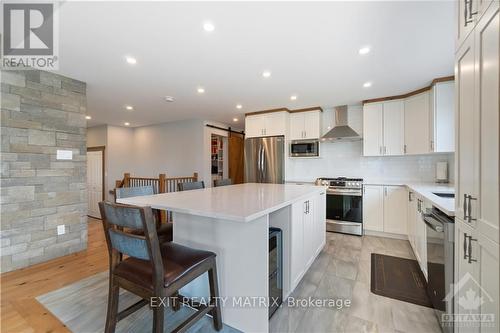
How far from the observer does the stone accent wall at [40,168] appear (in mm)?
2517

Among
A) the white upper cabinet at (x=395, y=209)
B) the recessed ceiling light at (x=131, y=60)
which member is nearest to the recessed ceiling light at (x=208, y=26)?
the recessed ceiling light at (x=131, y=60)

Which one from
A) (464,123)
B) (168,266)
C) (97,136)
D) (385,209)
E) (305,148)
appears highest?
(97,136)

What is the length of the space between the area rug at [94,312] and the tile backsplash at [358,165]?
3.37 m

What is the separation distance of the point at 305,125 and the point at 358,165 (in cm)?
133

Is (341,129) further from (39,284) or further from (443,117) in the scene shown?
(39,284)

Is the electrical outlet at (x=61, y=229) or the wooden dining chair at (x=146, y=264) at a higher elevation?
the wooden dining chair at (x=146, y=264)

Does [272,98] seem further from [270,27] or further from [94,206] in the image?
[94,206]

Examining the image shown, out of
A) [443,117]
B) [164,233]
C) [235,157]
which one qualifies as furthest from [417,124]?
[235,157]

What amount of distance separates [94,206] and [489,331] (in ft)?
23.5

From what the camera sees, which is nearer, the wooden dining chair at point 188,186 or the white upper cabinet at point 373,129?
the wooden dining chair at point 188,186

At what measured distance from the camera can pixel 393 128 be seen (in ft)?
12.5

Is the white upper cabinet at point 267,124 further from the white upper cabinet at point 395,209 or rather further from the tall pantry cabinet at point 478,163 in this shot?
the tall pantry cabinet at point 478,163

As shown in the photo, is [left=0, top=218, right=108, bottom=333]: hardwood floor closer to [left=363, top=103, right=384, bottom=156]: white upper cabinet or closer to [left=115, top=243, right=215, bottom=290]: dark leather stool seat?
[left=115, top=243, right=215, bottom=290]: dark leather stool seat

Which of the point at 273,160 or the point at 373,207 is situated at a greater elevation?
the point at 273,160
